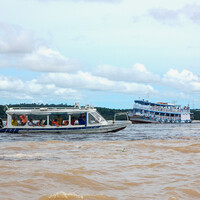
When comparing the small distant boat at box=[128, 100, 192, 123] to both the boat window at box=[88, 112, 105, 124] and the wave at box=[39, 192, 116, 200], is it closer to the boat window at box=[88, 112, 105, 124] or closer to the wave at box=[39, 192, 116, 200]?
the boat window at box=[88, 112, 105, 124]

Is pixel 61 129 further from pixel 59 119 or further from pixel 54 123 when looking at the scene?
pixel 59 119

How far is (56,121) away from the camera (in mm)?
26609

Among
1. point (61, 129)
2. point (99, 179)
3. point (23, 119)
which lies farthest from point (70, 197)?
point (23, 119)

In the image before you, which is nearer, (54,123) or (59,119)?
(54,123)

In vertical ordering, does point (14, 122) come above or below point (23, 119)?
below

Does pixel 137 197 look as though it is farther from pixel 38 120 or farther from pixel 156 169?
pixel 38 120

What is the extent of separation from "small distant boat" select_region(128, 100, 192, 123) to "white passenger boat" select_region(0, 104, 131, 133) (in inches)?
2149

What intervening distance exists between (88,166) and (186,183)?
318 centimetres

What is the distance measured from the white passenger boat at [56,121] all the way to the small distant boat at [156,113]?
54.6m

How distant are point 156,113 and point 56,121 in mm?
59530

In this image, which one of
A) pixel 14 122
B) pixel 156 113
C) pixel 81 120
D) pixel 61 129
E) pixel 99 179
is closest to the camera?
pixel 99 179

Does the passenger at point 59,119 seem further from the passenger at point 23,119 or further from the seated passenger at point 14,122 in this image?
the seated passenger at point 14,122

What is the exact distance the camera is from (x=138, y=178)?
25.8 ft

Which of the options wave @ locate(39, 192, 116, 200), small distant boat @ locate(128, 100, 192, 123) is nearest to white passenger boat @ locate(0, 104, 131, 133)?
wave @ locate(39, 192, 116, 200)
